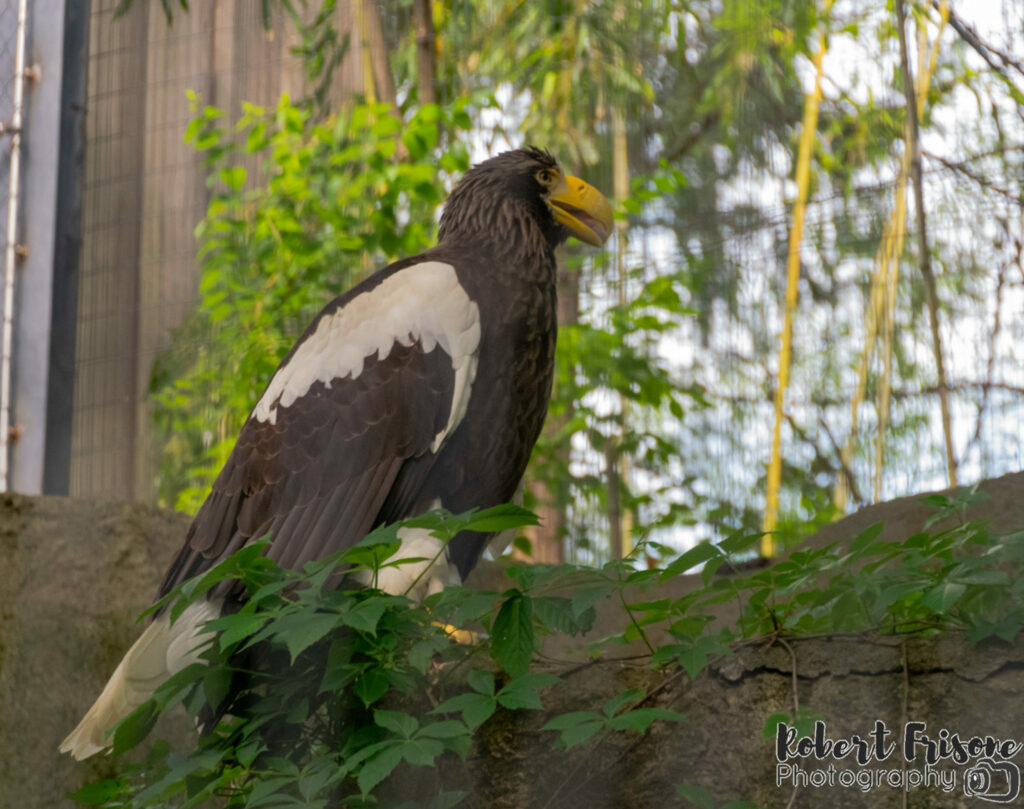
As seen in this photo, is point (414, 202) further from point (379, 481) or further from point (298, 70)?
point (379, 481)

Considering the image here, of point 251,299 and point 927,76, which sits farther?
point 251,299

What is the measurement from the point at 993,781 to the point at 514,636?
1.60 feet

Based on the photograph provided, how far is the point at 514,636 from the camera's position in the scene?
3.80ft

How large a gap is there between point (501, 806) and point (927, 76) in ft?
5.60

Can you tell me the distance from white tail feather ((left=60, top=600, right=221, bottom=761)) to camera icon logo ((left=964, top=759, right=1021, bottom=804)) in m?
1.02

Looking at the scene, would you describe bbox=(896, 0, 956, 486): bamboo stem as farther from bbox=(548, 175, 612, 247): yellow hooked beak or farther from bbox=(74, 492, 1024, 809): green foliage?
bbox=(74, 492, 1024, 809): green foliage

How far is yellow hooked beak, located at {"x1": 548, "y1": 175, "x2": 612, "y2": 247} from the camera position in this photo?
6.97ft

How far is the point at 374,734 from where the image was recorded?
1.16 meters

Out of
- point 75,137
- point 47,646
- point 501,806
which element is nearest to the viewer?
point 501,806

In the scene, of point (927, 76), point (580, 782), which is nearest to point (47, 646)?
point (580, 782)

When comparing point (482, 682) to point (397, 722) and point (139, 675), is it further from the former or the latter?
point (139, 675)

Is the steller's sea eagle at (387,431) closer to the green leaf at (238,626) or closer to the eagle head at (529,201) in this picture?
the eagle head at (529,201)

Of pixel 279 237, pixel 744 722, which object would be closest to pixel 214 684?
pixel 744 722

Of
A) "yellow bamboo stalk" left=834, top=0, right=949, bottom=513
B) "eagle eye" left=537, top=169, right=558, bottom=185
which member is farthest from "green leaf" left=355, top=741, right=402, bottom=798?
"yellow bamboo stalk" left=834, top=0, right=949, bottom=513
